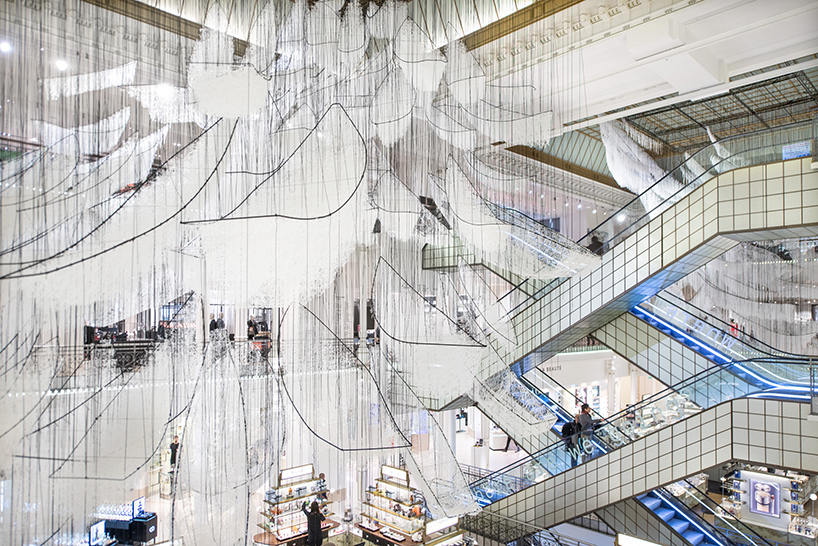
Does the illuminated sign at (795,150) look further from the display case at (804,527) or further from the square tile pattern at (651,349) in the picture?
the display case at (804,527)

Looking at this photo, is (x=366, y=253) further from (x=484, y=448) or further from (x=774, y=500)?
(x=484, y=448)

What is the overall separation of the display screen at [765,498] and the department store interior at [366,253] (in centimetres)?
62

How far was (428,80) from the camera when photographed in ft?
18.0

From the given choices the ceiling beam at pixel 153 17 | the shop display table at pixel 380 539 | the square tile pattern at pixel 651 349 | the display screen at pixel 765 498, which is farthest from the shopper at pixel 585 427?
the ceiling beam at pixel 153 17

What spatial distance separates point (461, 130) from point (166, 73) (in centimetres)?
293

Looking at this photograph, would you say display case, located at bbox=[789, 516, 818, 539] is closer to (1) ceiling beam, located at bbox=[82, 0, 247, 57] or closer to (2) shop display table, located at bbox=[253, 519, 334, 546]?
(2) shop display table, located at bbox=[253, 519, 334, 546]

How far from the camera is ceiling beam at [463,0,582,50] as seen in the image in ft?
18.0

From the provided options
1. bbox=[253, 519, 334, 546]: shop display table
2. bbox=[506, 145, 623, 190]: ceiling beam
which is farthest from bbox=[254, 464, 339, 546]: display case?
bbox=[506, 145, 623, 190]: ceiling beam

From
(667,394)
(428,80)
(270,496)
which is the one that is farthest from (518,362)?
(428,80)

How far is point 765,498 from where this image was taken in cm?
1040

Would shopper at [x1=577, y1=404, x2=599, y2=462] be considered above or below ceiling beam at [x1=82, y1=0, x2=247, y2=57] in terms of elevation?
below

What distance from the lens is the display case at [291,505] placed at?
8719 mm

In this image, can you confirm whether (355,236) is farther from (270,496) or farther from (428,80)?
(270,496)

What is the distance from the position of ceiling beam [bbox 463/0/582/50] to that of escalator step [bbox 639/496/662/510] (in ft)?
23.0
